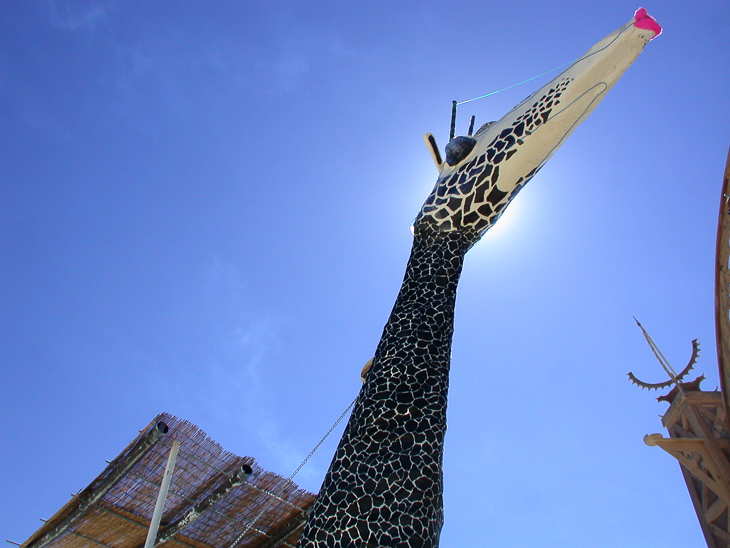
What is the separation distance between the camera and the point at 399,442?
11.9 feet

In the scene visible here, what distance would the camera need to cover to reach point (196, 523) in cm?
652

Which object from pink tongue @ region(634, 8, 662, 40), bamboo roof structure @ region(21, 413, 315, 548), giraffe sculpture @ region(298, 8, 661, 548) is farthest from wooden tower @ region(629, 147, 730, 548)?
bamboo roof structure @ region(21, 413, 315, 548)

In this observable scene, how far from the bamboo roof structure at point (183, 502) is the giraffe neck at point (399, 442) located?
2359 millimetres

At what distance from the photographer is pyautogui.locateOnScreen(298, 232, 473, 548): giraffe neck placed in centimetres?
330

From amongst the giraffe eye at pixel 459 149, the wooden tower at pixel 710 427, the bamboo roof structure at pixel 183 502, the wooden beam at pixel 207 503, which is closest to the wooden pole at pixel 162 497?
the bamboo roof structure at pixel 183 502

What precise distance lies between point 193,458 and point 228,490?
1.51 feet

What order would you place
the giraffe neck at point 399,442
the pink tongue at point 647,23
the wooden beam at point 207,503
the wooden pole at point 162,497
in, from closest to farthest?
the giraffe neck at point 399,442, the pink tongue at point 647,23, the wooden pole at point 162,497, the wooden beam at point 207,503

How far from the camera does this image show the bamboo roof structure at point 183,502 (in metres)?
5.58

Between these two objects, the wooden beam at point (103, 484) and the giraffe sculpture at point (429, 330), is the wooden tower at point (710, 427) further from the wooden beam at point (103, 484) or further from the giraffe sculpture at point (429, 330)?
the wooden beam at point (103, 484)

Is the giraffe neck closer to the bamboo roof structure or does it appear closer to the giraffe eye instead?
the giraffe eye

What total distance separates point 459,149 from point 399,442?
111 inches

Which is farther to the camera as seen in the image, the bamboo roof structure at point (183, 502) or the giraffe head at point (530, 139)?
the bamboo roof structure at point (183, 502)

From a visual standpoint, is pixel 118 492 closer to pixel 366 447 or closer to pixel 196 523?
pixel 196 523

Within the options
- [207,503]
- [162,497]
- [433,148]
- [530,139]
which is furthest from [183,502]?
[530,139]
